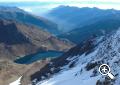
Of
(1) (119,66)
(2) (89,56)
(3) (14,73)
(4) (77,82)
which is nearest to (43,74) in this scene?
(2) (89,56)

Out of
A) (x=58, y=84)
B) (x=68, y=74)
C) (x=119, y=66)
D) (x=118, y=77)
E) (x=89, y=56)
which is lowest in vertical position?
(x=118, y=77)

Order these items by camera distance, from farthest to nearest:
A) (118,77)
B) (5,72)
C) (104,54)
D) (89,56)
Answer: (5,72) → (89,56) → (104,54) → (118,77)

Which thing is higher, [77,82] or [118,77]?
[77,82]

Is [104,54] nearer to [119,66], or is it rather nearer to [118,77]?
[119,66]

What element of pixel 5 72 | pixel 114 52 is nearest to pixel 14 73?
pixel 5 72

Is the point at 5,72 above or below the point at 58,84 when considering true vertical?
above

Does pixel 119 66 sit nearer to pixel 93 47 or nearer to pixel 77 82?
pixel 77 82

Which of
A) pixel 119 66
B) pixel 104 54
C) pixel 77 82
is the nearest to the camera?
pixel 119 66

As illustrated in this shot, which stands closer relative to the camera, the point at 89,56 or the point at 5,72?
the point at 89,56

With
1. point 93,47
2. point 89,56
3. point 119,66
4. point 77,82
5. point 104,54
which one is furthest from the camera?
point 93,47
